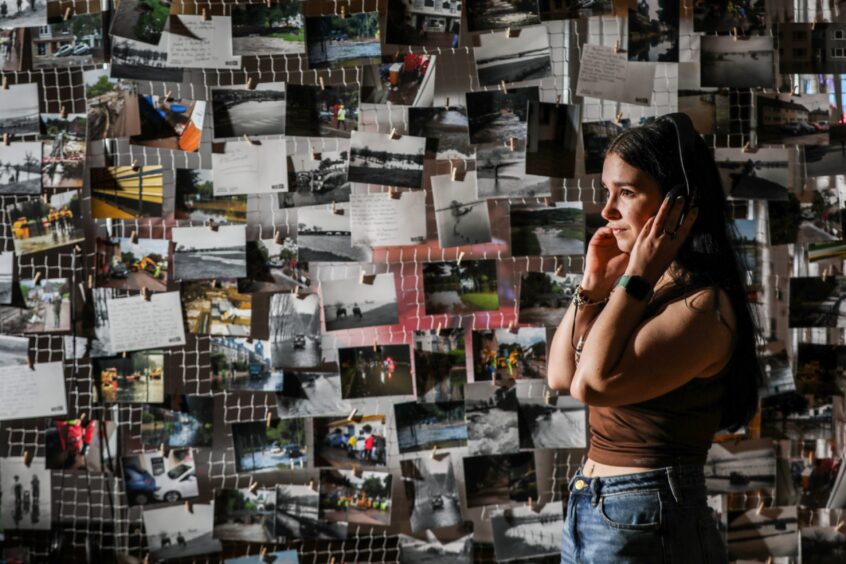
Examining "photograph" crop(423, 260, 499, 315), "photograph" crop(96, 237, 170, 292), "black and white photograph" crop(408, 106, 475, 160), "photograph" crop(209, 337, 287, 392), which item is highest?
"black and white photograph" crop(408, 106, 475, 160)

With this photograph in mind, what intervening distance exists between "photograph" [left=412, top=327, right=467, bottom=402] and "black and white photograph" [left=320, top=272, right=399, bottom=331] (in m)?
0.12

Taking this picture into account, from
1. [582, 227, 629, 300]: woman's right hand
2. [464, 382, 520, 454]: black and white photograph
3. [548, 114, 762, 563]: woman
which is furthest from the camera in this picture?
[464, 382, 520, 454]: black and white photograph

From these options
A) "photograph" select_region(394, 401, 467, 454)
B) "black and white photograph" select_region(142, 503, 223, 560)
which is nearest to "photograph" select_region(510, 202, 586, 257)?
"photograph" select_region(394, 401, 467, 454)

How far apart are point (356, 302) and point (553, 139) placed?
663mm

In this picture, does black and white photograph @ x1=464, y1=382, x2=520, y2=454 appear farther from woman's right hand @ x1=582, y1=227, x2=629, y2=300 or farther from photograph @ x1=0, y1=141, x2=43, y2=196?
photograph @ x1=0, y1=141, x2=43, y2=196

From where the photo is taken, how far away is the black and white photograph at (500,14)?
233 cm

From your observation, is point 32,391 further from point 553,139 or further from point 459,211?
point 553,139

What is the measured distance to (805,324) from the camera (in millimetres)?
2436

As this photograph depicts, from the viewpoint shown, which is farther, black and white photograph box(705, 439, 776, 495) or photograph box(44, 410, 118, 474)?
black and white photograph box(705, 439, 776, 495)

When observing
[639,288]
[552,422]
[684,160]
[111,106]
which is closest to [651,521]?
[639,288]

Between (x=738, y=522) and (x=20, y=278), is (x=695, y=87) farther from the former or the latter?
(x=20, y=278)

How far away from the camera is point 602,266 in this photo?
161 cm

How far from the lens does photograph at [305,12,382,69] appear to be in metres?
2.31

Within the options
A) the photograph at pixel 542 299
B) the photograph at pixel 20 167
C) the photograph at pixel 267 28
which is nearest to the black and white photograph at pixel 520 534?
the photograph at pixel 542 299
